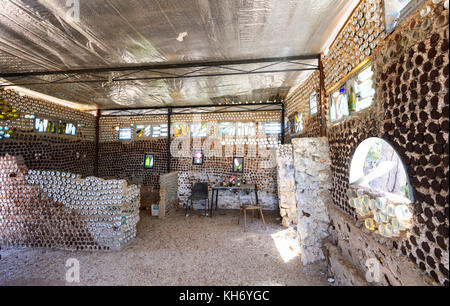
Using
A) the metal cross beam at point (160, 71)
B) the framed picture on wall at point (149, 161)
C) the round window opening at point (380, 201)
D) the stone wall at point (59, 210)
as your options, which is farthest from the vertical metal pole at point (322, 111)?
the framed picture on wall at point (149, 161)

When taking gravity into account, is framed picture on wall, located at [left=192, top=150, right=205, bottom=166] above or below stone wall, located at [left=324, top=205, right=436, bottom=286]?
above

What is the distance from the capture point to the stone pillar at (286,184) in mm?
5112

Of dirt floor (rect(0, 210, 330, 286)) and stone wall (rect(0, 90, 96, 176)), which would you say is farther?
stone wall (rect(0, 90, 96, 176))

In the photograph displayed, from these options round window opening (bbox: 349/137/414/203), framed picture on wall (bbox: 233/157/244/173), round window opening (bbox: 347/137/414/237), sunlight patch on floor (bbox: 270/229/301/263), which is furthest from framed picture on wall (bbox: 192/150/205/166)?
round window opening (bbox: 347/137/414/237)

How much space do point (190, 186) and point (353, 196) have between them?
19.9 feet

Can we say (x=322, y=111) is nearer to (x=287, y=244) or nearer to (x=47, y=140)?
(x=287, y=244)

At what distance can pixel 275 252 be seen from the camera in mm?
3928

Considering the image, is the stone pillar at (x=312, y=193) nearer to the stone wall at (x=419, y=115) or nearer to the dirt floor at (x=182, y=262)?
the dirt floor at (x=182, y=262)

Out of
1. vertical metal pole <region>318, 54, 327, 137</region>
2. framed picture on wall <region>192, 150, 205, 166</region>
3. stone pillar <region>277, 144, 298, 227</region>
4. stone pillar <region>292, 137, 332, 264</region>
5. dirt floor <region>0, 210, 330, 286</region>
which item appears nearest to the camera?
dirt floor <region>0, 210, 330, 286</region>

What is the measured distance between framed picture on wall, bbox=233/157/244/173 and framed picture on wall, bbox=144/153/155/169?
349cm

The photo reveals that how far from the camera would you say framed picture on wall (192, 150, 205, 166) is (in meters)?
7.68

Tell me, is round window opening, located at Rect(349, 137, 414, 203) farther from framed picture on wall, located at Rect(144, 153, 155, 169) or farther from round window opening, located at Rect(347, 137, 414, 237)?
framed picture on wall, located at Rect(144, 153, 155, 169)
